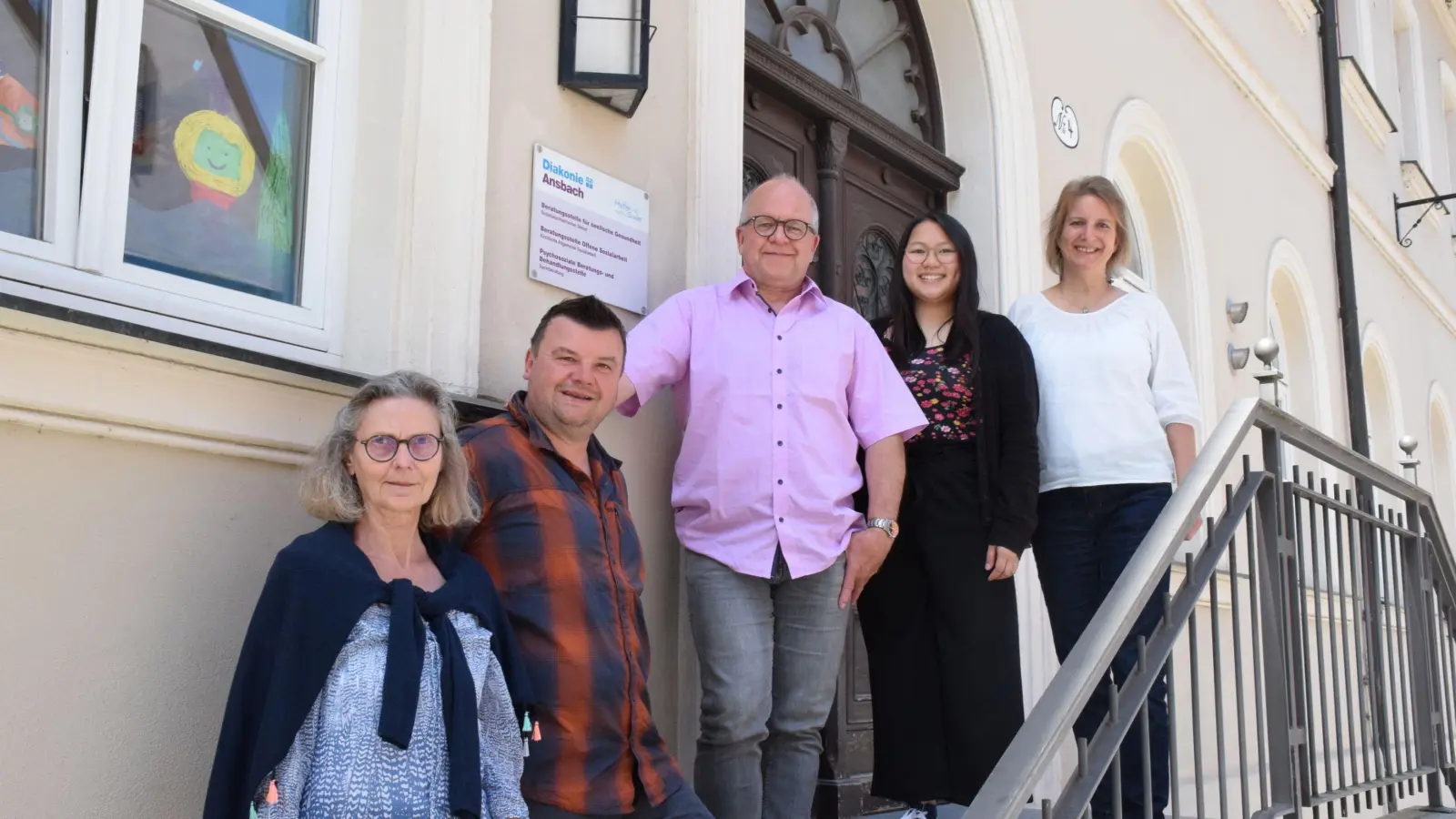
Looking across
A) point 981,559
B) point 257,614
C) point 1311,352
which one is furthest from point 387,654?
point 1311,352

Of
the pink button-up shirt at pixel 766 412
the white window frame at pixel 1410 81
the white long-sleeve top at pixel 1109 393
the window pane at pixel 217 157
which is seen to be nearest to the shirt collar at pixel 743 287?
the pink button-up shirt at pixel 766 412

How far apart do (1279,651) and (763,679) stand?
4.33 feet

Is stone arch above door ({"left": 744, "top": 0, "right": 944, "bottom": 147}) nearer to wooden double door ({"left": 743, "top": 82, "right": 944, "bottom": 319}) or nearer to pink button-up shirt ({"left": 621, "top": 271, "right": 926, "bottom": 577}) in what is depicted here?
wooden double door ({"left": 743, "top": 82, "right": 944, "bottom": 319})

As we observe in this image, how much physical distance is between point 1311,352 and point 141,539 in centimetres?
849

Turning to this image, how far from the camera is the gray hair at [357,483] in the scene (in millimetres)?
2027

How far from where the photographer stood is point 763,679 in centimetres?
270

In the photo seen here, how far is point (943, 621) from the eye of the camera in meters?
2.99

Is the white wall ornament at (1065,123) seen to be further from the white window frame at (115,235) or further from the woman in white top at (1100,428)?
the white window frame at (115,235)

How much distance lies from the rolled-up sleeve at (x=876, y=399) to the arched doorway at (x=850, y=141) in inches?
44.8

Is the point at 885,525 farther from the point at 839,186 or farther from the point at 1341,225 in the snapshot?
the point at 1341,225

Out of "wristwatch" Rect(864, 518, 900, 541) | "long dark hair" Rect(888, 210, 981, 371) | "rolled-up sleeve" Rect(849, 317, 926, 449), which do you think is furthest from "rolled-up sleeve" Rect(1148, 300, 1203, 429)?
"wristwatch" Rect(864, 518, 900, 541)

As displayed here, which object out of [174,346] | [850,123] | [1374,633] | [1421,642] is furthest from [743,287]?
[1421,642]

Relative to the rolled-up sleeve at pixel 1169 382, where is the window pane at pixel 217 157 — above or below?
above

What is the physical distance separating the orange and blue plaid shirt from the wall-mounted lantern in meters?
0.93
